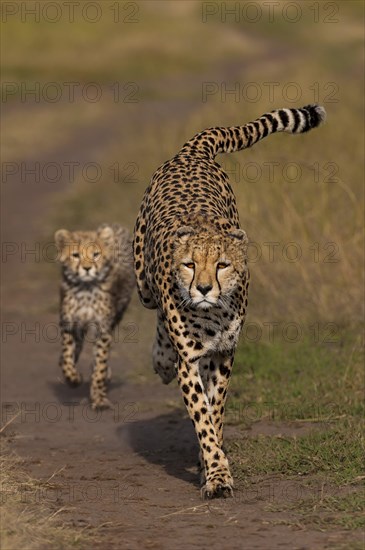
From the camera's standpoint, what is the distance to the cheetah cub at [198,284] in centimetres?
605

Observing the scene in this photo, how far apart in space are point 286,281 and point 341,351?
137cm

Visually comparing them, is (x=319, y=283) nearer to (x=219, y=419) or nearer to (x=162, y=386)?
(x=162, y=386)

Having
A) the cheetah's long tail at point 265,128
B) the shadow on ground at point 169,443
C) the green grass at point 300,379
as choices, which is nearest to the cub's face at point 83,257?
the green grass at point 300,379

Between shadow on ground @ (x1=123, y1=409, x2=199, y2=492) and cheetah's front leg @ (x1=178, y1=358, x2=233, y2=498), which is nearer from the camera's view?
cheetah's front leg @ (x1=178, y1=358, x2=233, y2=498)

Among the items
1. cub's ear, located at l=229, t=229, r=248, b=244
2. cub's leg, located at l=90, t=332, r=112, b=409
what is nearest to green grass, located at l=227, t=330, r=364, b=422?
cub's leg, located at l=90, t=332, r=112, b=409

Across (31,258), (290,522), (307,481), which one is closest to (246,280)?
(307,481)

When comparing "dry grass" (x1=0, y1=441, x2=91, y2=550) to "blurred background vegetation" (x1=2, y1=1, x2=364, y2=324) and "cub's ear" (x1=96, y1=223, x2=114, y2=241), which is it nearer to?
"cub's ear" (x1=96, y1=223, x2=114, y2=241)

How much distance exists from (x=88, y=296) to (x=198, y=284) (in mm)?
3106

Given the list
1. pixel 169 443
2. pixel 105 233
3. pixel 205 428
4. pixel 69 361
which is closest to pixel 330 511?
pixel 205 428

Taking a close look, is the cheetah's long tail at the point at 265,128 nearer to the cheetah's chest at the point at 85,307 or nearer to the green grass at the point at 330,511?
the cheetah's chest at the point at 85,307

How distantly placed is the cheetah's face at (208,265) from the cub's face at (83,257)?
270 centimetres

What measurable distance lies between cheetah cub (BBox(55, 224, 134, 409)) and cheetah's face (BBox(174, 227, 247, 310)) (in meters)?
2.63

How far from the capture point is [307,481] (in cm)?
622

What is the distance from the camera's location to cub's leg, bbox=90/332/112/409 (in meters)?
8.52
